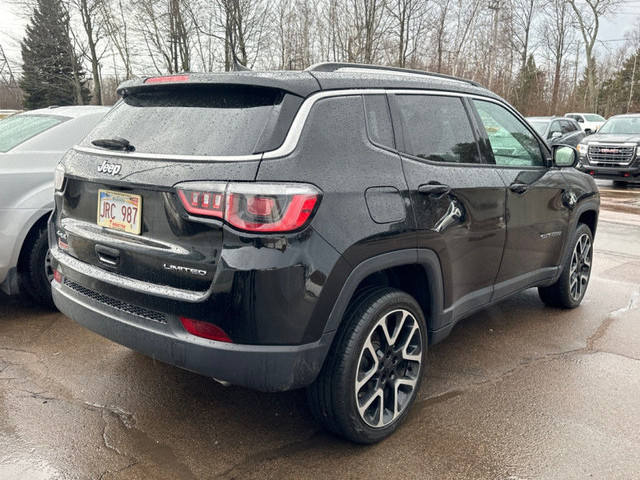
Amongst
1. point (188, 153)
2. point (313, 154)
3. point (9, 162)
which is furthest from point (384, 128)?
point (9, 162)

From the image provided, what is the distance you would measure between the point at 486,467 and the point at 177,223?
182cm

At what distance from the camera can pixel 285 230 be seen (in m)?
2.24

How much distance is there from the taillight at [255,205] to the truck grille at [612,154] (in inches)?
537

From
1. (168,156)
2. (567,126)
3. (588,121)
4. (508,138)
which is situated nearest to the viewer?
(168,156)

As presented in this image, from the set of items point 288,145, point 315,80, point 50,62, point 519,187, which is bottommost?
point 519,187

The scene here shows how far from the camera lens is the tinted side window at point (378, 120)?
8.95ft

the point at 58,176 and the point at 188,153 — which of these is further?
the point at 58,176

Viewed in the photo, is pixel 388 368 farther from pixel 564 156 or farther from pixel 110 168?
pixel 564 156

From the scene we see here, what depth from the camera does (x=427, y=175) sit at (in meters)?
2.93

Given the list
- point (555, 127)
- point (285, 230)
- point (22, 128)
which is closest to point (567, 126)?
point (555, 127)

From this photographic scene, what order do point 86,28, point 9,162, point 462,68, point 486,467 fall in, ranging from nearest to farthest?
1. point 486,467
2. point 9,162
3. point 86,28
4. point 462,68

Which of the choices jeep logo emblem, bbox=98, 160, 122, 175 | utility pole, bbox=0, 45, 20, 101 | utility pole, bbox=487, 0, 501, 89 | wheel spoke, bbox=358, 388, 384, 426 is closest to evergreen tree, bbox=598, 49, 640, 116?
utility pole, bbox=487, 0, 501, 89

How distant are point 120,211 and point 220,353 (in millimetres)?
839

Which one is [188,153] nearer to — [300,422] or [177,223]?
[177,223]
